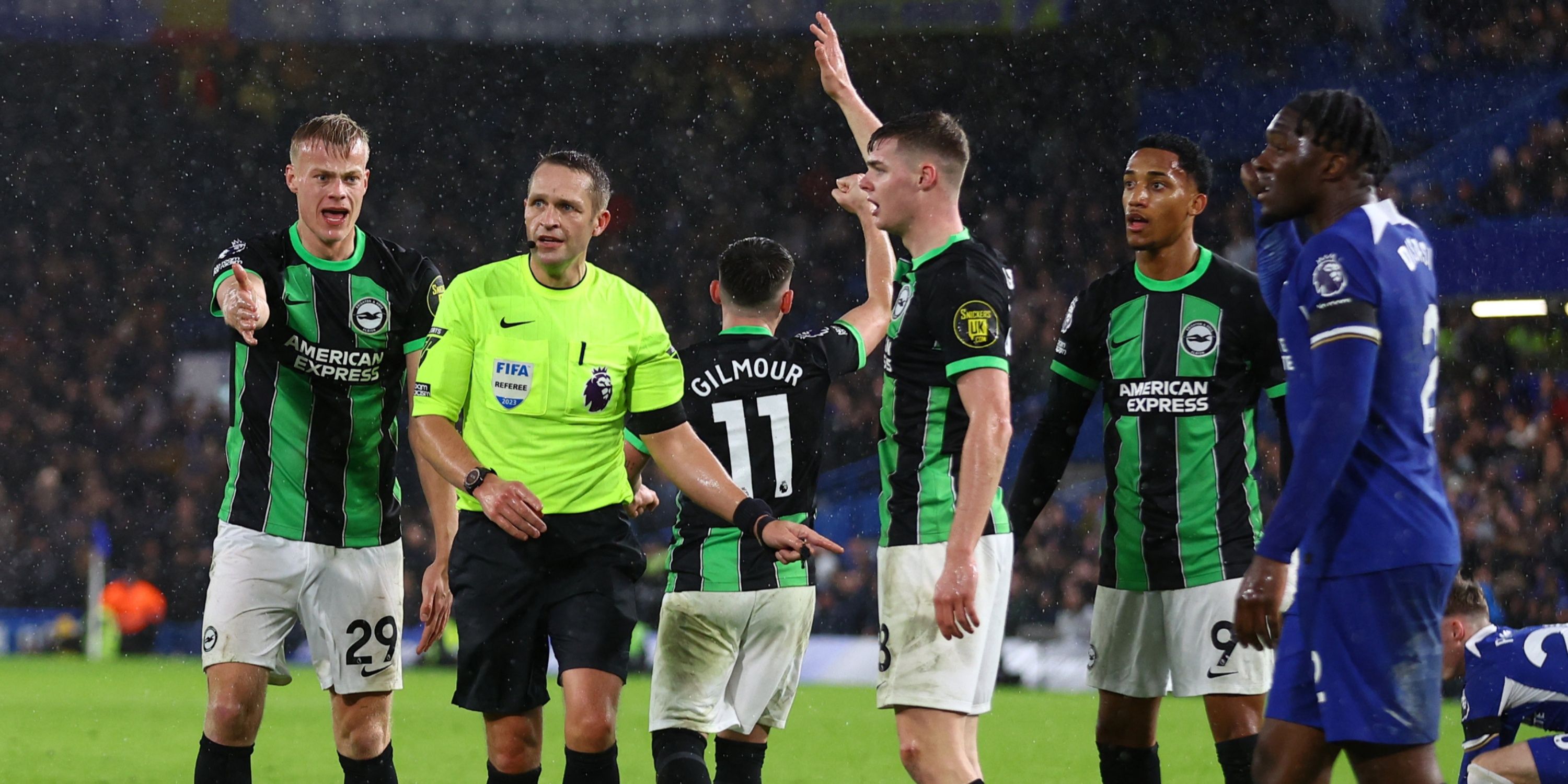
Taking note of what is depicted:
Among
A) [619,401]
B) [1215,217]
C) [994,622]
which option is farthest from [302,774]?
[1215,217]

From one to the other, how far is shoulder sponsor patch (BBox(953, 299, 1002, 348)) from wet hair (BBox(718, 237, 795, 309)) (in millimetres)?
860

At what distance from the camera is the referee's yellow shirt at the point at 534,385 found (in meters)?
4.12

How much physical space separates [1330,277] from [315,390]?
2990mm

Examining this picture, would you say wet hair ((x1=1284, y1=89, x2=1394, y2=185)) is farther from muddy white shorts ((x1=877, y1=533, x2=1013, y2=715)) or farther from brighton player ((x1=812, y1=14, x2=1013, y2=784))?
muddy white shorts ((x1=877, y1=533, x2=1013, y2=715))

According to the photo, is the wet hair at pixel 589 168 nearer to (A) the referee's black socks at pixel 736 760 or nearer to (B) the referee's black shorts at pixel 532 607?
(B) the referee's black shorts at pixel 532 607

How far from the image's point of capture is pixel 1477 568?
12.7 metres

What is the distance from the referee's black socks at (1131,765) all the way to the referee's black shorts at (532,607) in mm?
1480

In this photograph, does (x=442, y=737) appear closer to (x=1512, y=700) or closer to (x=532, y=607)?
(x=532, y=607)

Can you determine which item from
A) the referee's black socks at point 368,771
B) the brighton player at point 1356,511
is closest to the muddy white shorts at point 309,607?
the referee's black socks at point 368,771

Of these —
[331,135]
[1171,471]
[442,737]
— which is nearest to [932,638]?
[1171,471]

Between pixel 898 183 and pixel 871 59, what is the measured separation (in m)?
16.2

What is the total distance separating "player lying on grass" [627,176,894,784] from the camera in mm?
4418

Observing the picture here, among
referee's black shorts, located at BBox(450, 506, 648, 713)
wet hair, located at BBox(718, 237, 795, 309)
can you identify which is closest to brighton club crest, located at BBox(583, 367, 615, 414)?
referee's black shorts, located at BBox(450, 506, 648, 713)

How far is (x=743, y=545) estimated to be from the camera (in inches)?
177
